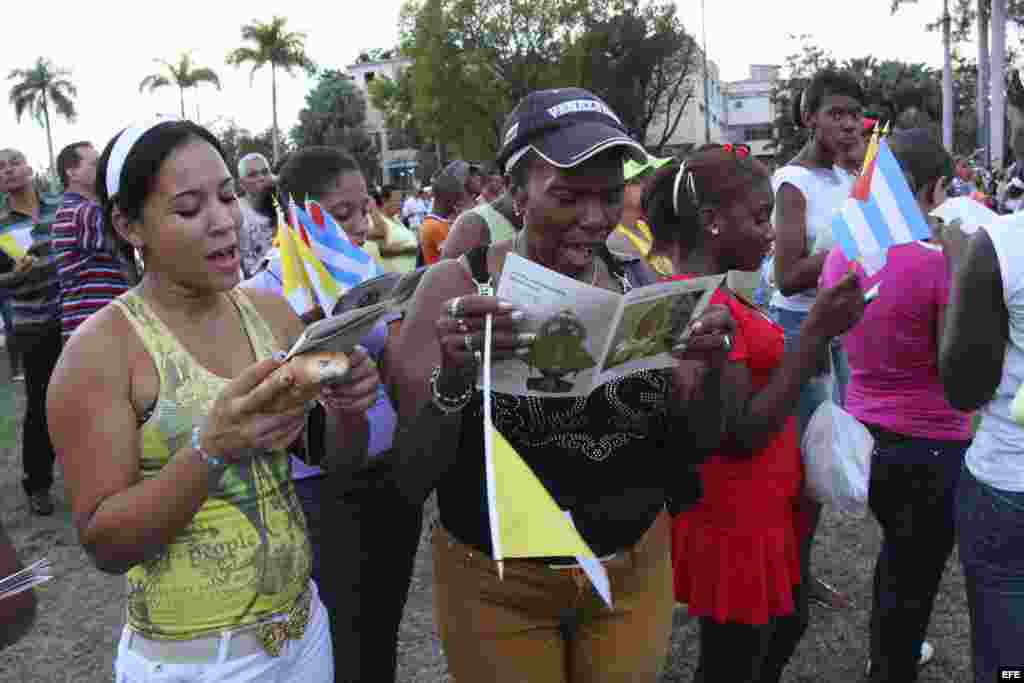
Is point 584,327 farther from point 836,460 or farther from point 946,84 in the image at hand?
point 946,84

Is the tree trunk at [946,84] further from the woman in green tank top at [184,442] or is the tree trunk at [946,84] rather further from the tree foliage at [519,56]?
the woman in green tank top at [184,442]

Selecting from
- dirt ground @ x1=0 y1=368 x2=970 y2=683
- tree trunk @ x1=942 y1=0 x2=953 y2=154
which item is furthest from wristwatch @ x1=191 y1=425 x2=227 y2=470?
tree trunk @ x1=942 y1=0 x2=953 y2=154

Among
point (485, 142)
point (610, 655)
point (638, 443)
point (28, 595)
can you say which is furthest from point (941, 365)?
point (485, 142)

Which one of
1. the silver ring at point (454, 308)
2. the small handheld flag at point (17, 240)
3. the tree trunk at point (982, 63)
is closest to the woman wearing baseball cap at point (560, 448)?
the silver ring at point (454, 308)

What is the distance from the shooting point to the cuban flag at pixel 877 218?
2346 mm

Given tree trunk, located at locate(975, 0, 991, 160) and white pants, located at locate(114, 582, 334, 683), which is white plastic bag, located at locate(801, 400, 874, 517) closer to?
white pants, located at locate(114, 582, 334, 683)

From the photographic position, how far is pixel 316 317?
8.99 feet

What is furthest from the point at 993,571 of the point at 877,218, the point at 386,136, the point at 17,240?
the point at 386,136

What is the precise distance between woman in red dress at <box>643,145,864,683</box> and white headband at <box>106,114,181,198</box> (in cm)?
152

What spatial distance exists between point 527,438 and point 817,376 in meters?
1.51

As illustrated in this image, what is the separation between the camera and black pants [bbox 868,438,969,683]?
3.06 m

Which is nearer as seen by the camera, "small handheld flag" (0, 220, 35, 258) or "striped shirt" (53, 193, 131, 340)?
"striped shirt" (53, 193, 131, 340)

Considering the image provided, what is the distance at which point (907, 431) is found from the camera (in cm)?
306

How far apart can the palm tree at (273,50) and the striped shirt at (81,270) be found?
159 ft
